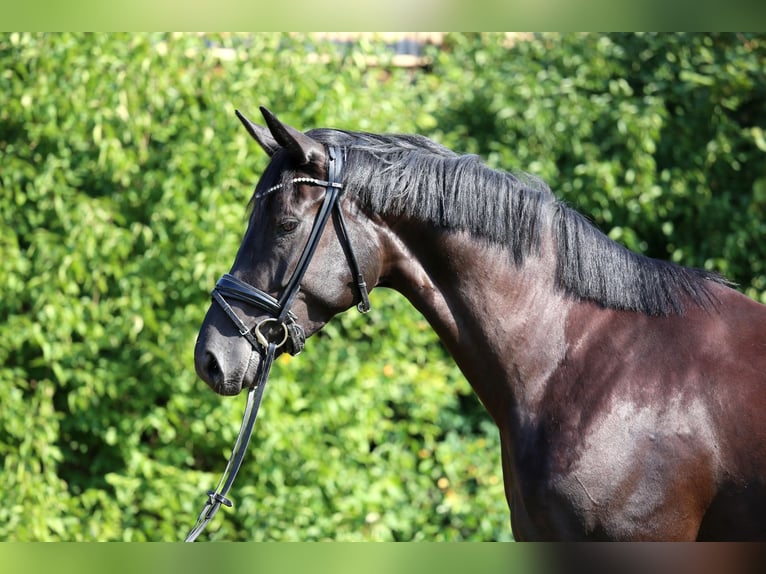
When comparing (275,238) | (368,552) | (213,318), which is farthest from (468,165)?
(368,552)

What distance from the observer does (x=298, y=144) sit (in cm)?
223

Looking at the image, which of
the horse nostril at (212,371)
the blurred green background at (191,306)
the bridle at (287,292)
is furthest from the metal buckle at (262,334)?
the blurred green background at (191,306)

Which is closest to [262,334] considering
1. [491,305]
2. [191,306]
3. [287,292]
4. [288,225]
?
[287,292]

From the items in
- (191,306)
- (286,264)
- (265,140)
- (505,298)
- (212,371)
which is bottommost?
(191,306)

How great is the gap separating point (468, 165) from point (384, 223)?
0.28 m

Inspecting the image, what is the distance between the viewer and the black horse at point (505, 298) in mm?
2129

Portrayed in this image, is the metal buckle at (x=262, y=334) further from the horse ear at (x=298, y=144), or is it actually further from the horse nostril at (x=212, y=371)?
the horse ear at (x=298, y=144)

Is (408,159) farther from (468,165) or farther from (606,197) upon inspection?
(606,197)

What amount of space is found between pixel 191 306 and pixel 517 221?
8.50 ft

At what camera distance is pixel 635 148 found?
5.00 m

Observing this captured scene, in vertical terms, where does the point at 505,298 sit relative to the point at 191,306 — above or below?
above

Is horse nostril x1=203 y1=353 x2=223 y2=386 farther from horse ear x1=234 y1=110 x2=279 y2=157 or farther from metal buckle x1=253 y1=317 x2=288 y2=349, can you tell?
horse ear x1=234 y1=110 x2=279 y2=157

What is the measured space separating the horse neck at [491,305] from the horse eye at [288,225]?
0.95ft

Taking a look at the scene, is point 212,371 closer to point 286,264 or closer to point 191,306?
point 286,264
